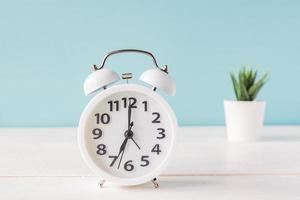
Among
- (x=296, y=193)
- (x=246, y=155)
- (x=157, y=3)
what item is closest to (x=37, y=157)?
(x=246, y=155)

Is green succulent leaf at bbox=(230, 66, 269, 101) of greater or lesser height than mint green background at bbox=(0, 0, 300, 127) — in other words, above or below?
below

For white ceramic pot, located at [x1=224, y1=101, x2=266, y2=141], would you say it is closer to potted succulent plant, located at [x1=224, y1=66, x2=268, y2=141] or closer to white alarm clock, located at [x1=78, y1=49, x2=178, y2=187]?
potted succulent plant, located at [x1=224, y1=66, x2=268, y2=141]

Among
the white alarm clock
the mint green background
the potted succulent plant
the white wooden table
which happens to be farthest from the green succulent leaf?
the white alarm clock

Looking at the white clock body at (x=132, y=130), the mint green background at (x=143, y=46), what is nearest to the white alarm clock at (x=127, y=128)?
the white clock body at (x=132, y=130)

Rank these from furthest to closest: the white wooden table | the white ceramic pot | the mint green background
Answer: the mint green background < the white ceramic pot < the white wooden table

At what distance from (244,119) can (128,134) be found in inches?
22.0

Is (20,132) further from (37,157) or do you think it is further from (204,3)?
(204,3)

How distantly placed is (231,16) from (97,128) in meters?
0.91

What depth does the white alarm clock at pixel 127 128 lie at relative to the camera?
0.78m

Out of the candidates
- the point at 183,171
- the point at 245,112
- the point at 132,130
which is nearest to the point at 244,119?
the point at 245,112

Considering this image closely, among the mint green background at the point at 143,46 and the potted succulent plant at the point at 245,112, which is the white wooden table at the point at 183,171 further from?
the mint green background at the point at 143,46

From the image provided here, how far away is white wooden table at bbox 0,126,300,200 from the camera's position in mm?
765

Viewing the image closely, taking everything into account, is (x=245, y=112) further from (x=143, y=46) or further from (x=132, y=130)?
(x=132, y=130)

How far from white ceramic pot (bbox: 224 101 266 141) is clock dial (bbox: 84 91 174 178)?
1.73 ft
